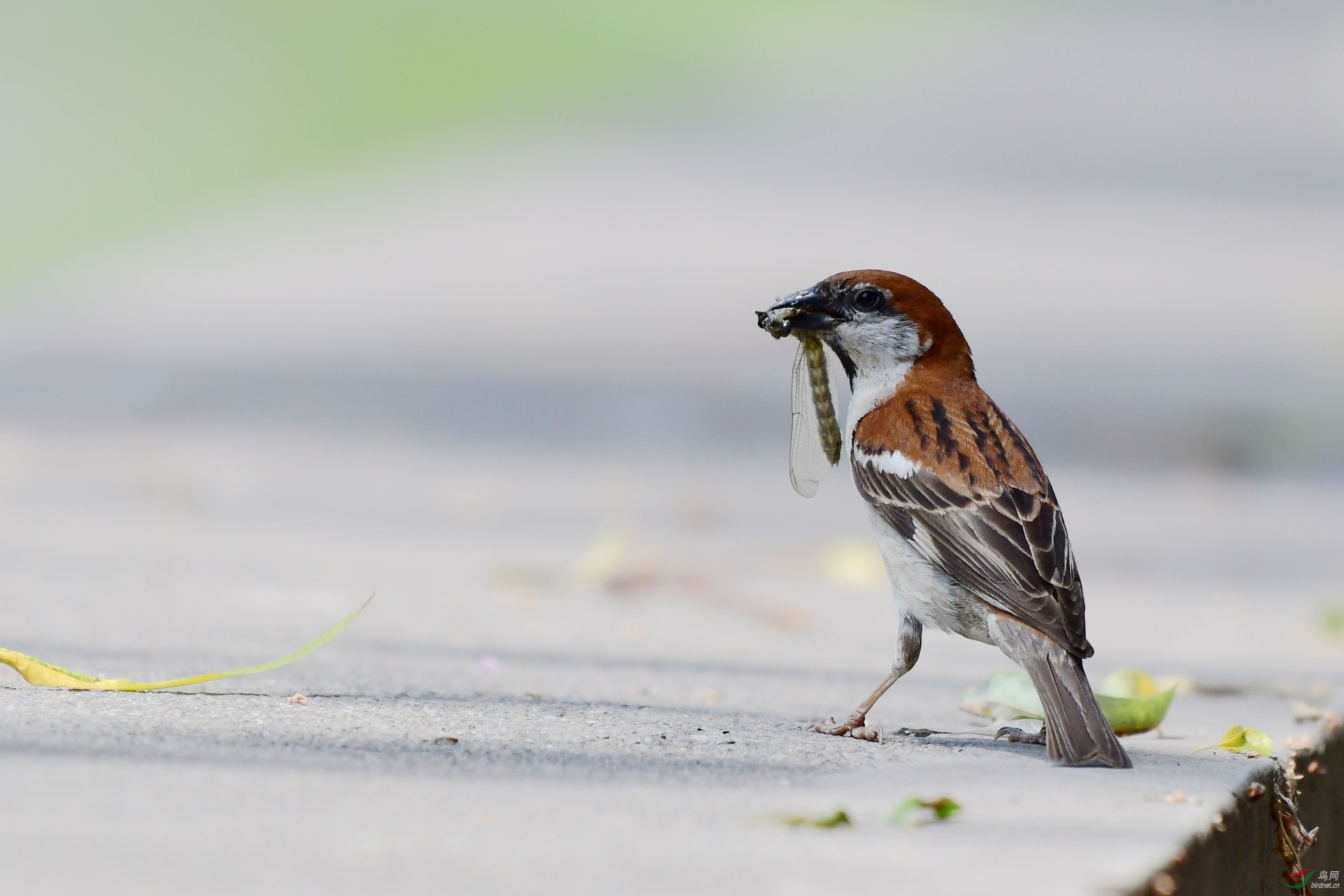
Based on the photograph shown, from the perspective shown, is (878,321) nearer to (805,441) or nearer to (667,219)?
(805,441)

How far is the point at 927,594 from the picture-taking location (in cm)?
414

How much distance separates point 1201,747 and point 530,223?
1182 cm

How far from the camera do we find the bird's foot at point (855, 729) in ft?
12.7

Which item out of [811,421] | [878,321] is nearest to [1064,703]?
[878,321]

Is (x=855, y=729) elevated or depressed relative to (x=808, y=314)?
depressed

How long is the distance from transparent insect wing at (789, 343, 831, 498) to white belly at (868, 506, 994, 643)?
1.78ft

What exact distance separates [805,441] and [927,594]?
835 mm

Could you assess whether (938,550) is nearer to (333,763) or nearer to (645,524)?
(333,763)

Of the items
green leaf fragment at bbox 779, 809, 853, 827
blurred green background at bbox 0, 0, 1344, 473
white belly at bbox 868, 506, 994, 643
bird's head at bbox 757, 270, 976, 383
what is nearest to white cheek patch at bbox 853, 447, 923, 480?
white belly at bbox 868, 506, 994, 643

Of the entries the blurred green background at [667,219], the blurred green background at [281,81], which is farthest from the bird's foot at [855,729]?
the blurred green background at [281,81]

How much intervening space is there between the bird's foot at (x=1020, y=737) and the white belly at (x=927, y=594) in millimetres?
196

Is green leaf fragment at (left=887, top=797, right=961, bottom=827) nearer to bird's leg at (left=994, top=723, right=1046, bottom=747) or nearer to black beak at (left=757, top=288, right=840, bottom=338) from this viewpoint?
bird's leg at (left=994, top=723, right=1046, bottom=747)

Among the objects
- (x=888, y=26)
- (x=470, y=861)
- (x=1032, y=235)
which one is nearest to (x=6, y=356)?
(x=1032, y=235)

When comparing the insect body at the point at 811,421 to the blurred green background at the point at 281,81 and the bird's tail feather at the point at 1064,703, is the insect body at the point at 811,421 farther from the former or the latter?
the blurred green background at the point at 281,81
